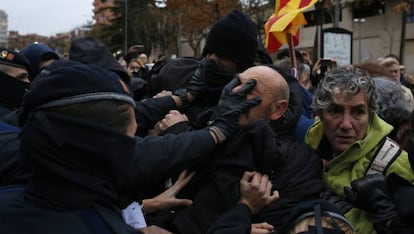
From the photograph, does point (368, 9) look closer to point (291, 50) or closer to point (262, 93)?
point (291, 50)

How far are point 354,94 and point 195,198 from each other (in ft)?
3.04

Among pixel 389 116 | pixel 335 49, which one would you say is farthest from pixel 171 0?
pixel 389 116

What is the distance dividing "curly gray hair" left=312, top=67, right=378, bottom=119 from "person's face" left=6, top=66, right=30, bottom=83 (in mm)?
2297

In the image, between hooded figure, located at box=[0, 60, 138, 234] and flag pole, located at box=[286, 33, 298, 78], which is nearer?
hooded figure, located at box=[0, 60, 138, 234]

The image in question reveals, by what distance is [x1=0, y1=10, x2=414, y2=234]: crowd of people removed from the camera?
4.46ft

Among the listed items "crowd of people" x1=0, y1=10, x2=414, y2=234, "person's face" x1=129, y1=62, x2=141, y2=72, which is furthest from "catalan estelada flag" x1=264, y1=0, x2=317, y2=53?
"person's face" x1=129, y1=62, x2=141, y2=72

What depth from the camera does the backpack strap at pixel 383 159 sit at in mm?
2264

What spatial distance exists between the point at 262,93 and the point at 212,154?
33 cm

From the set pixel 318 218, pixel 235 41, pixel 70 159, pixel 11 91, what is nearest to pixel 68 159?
pixel 70 159

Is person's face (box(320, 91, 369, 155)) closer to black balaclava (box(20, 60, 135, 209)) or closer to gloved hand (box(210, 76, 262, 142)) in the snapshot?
gloved hand (box(210, 76, 262, 142))

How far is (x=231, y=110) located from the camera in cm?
207

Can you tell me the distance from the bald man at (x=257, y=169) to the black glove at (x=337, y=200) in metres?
0.20

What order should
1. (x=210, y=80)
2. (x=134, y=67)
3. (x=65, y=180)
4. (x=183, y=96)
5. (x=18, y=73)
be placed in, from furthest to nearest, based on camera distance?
(x=134, y=67), (x=18, y=73), (x=183, y=96), (x=210, y=80), (x=65, y=180)

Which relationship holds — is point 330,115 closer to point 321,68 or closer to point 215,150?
point 215,150
